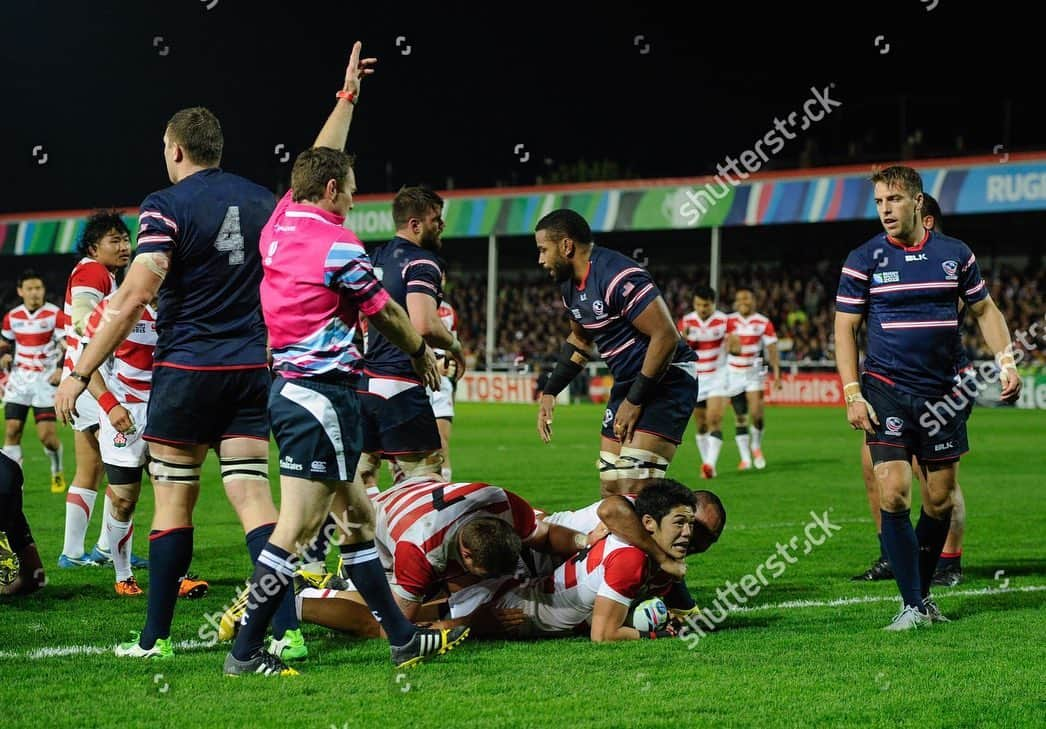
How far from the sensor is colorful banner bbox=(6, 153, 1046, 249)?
32938mm

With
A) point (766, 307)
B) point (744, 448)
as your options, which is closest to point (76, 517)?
point (744, 448)

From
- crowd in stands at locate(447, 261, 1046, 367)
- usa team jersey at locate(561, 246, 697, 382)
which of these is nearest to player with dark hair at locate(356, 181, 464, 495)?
usa team jersey at locate(561, 246, 697, 382)

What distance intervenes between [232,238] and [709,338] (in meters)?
12.2

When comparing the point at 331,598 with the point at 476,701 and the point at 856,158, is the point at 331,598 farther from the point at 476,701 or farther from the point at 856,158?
the point at 856,158

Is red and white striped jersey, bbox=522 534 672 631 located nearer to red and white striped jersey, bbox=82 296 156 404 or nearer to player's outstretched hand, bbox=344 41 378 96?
player's outstretched hand, bbox=344 41 378 96

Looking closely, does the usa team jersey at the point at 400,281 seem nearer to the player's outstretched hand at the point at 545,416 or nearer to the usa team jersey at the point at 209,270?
the player's outstretched hand at the point at 545,416

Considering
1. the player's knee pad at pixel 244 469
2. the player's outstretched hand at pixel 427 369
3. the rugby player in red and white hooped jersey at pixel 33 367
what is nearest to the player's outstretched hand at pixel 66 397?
the player's knee pad at pixel 244 469

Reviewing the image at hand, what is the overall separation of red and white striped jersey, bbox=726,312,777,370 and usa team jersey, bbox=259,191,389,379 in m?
12.5

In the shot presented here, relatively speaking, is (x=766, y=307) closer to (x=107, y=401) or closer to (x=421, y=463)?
(x=421, y=463)

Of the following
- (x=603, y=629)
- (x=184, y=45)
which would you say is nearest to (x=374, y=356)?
(x=603, y=629)

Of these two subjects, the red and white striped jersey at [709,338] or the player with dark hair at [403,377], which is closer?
the player with dark hair at [403,377]

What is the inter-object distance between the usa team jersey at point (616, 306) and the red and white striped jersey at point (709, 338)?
31.3 ft

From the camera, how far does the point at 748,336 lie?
58.2 ft

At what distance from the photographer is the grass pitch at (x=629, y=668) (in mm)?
4352
